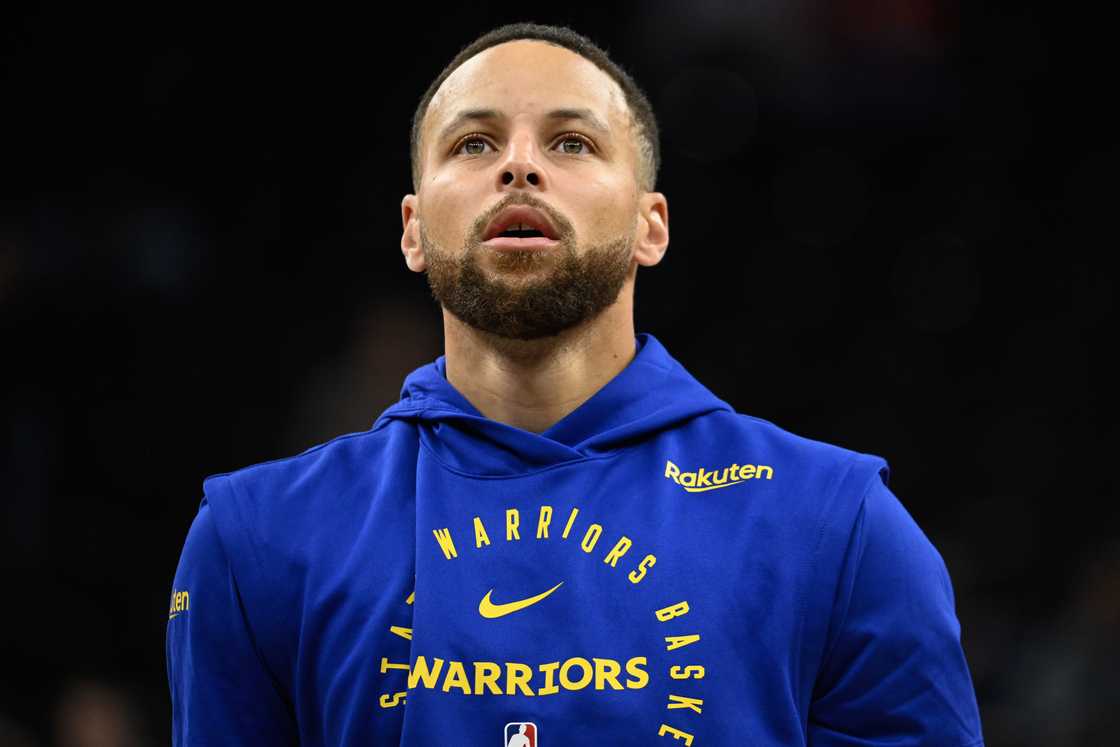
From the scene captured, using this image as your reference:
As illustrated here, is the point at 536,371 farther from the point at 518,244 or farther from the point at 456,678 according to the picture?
the point at 456,678

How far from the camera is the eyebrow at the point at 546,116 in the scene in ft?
8.79

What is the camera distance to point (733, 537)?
7.84ft

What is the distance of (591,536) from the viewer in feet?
7.86

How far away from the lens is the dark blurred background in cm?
576

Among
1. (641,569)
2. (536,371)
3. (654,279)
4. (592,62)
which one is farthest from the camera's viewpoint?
(654,279)

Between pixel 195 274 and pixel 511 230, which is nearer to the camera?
pixel 511 230

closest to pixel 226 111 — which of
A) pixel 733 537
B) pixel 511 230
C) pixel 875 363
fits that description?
pixel 875 363

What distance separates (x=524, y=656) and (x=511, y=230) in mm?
735

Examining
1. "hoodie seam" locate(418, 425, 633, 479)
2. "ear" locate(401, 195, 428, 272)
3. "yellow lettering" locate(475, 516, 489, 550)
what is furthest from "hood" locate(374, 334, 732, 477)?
"ear" locate(401, 195, 428, 272)

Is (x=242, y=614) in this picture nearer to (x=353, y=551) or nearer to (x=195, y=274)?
(x=353, y=551)

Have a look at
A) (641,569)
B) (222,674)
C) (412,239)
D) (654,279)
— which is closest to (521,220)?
(412,239)

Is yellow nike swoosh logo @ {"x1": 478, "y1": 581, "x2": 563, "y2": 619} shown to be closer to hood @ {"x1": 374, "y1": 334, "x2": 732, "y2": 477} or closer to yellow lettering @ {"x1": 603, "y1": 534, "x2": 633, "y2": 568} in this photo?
yellow lettering @ {"x1": 603, "y1": 534, "x2": 633, "y2": 568}

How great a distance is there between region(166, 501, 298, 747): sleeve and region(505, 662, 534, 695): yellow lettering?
0.43m

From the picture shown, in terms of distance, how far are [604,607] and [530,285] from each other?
567 mm
